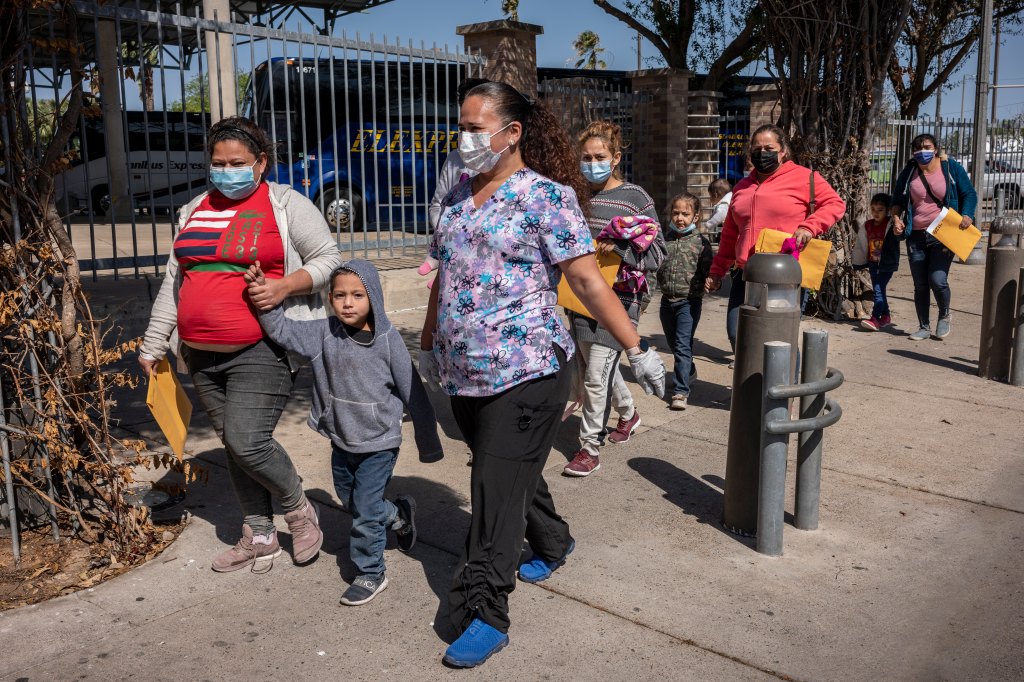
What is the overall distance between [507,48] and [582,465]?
6.89 m

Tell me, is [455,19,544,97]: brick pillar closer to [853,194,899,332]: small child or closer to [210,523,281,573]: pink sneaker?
[853,194,899,332]: small child

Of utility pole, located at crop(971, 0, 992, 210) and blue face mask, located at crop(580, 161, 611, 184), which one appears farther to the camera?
utility pole, located at crop(971, 0, 992, 210)

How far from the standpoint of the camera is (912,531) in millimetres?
4336

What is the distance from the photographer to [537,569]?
3.84 m

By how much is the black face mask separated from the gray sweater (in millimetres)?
1366

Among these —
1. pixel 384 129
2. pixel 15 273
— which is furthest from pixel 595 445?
pixel 384 129

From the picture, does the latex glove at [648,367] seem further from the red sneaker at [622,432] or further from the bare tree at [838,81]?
the bare tree at [838,81]

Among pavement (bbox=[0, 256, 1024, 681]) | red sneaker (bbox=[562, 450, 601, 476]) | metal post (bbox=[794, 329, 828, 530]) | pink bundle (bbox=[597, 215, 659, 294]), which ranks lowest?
pavement (bbox=[0, 256, 1024, 681])

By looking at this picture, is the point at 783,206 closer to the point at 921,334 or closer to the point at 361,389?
the point at 921,334

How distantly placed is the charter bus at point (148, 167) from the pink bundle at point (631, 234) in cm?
A: 244

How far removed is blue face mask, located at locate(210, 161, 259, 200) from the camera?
3654 mm

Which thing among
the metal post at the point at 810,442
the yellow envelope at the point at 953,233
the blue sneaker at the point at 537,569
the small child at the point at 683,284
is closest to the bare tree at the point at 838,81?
the yellow envelope at the point at 953,233

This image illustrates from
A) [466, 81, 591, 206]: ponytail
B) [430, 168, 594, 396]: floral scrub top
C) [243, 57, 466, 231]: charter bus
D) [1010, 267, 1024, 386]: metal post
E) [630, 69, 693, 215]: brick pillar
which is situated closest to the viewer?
[430, 168, 594, 396]: floral scrub top

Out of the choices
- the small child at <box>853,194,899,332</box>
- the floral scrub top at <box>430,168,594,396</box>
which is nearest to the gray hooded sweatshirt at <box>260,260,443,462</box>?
the floral scrub top at <box>430,168,594,396</box>
